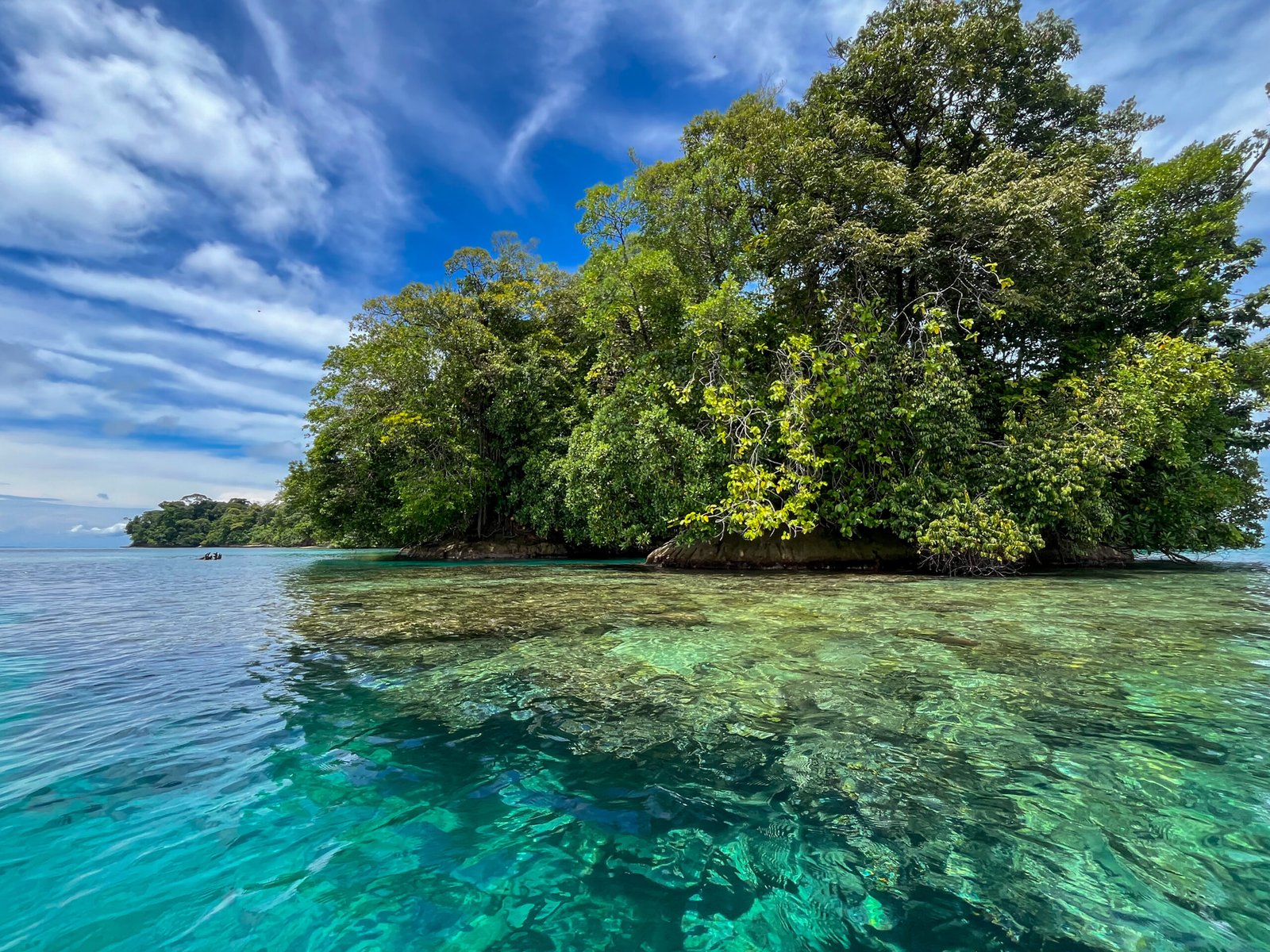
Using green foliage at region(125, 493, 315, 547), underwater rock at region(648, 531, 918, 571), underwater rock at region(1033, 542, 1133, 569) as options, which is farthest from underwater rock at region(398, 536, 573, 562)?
green foliage at region(125, 493, 315, 547)

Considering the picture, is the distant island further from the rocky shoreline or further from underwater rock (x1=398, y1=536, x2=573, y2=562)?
underwater rock (x1=398, y1=536, x2=573, y2=562)

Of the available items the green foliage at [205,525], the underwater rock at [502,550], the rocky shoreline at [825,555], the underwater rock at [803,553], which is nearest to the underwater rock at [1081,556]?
the rocky shoreline at [825,555]

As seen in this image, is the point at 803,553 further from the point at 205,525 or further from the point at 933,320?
the point at 205,525

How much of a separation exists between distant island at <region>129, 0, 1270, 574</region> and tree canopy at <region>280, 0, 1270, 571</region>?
0.10m

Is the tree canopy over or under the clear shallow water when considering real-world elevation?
over

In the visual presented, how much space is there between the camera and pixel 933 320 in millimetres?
14680

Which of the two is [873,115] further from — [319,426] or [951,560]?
[319,426]

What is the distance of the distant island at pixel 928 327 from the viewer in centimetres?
1478

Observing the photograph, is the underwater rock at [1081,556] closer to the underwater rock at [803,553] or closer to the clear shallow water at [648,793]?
the underwater rock at [803,553]

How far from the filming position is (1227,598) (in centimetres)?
970

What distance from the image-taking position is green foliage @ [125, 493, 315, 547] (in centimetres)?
7644

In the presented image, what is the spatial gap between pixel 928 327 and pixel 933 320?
434 millimetres

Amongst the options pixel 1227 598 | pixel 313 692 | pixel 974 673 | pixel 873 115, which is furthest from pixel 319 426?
pixel 1227 598

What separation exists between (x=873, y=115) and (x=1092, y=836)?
22112 mm
